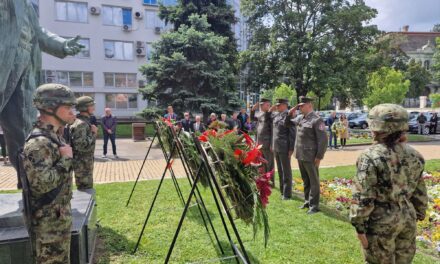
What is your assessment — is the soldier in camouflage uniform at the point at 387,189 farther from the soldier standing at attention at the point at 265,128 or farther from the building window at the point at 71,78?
the building window at the point at 71,78

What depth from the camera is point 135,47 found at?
32438 millimetres

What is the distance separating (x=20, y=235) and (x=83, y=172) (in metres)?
1.90

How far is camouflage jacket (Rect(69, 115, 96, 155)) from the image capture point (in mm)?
5059

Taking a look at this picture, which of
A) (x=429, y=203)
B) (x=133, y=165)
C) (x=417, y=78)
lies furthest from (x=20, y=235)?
(x=417, y=78)

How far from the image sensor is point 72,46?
14.9 feet

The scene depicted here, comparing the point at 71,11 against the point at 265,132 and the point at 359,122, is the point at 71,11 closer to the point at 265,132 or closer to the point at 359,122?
the point at 359,122

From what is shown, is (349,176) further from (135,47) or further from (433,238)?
(135,47)

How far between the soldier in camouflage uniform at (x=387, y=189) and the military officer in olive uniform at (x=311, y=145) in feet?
10.2

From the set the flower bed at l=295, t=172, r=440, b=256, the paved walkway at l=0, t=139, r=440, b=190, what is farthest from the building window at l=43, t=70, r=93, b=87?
the flower bed at l=295, t=172, r=440, b=256

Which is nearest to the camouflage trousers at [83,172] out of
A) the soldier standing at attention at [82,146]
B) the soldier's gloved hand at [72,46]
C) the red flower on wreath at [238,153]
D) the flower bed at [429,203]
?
the soldier standing at attention at [82,146]

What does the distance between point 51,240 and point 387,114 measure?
2946 millimetres

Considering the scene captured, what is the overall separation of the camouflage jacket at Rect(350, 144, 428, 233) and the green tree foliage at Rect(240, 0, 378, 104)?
19.7 metres

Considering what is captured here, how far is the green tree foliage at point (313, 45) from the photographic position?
22141mm

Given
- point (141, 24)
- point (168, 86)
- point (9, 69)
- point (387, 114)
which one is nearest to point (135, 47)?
point (141, 24)
